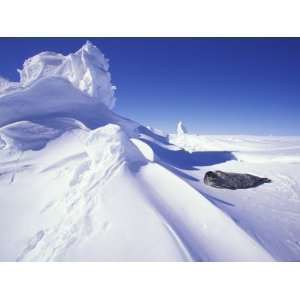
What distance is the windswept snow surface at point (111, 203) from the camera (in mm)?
4492

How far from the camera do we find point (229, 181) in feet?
24.0

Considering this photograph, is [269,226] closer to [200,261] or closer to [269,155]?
[200,261]

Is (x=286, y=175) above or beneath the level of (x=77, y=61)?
beneath

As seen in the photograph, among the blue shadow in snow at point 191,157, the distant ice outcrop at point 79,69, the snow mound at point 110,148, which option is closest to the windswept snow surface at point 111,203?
the snow mound at point 110,148

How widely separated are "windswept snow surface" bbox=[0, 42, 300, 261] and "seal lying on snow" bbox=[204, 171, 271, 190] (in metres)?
0.22

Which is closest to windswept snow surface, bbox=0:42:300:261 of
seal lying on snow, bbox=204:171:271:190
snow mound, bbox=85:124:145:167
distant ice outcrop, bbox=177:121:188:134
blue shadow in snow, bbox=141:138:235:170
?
snow mound, bbox=85:124:145:167

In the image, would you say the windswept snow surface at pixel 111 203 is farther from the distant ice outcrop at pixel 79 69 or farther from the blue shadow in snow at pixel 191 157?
the distant ice outcrop at pixel 79 69

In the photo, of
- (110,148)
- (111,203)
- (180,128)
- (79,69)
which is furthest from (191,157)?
(180,128)

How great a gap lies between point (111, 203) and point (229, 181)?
3637mm

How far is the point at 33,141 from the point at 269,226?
6544 mm

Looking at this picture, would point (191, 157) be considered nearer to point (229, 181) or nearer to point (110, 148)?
point (229, 181)

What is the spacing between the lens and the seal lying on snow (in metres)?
7.20

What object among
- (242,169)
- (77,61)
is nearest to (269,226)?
(242,169)
